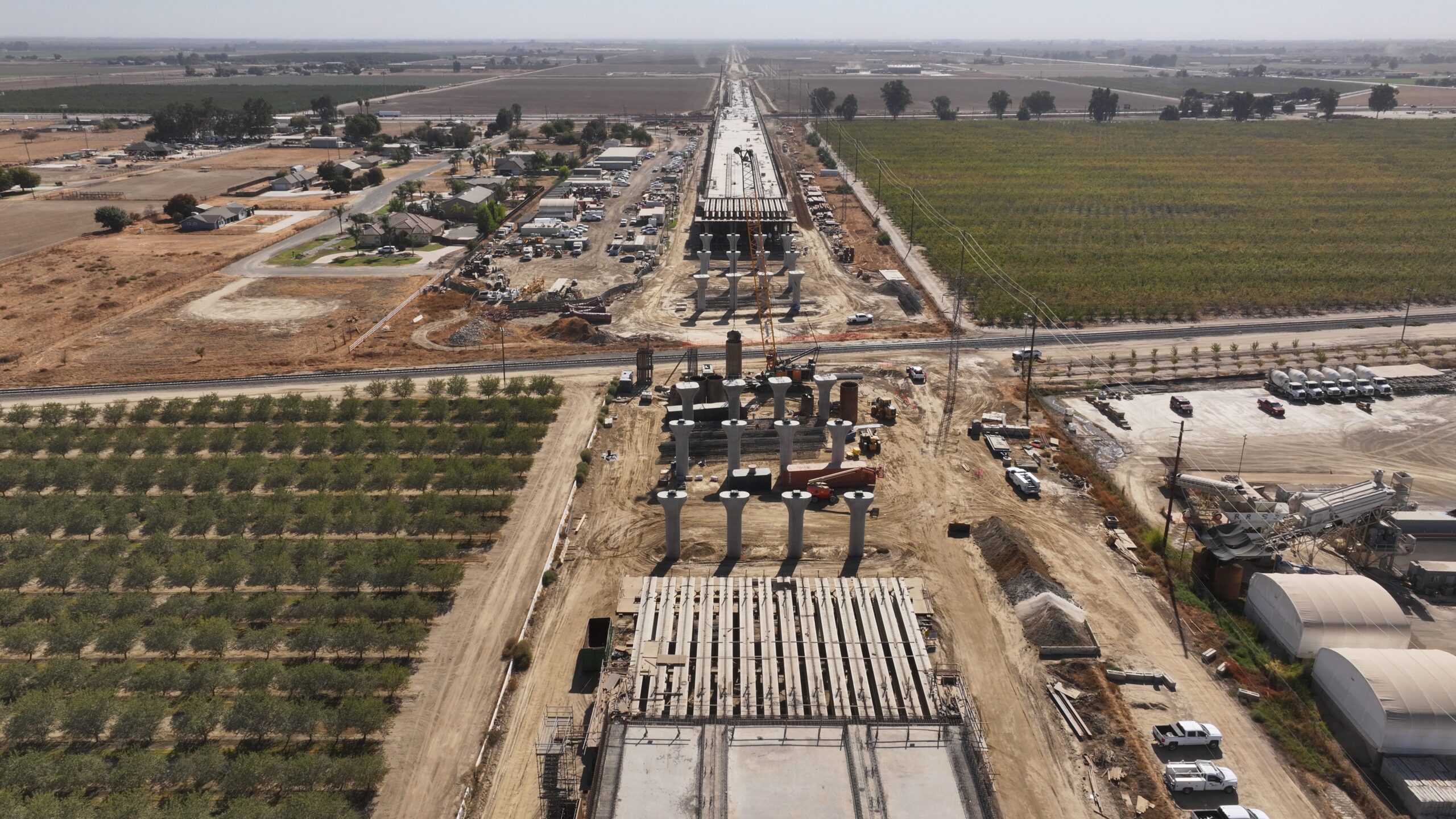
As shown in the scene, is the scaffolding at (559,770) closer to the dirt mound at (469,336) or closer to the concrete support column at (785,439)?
the concrete support column at (785,439)

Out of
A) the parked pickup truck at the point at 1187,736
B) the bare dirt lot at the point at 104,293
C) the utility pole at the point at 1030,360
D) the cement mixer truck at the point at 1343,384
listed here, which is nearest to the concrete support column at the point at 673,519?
the parked pickup truck at the point at 1187,736

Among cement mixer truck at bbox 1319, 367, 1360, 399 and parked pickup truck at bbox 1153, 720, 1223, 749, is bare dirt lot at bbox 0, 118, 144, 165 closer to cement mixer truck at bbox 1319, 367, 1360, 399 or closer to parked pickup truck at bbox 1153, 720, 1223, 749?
parked pickup truck at bbox 1153, 720, 1223, 749

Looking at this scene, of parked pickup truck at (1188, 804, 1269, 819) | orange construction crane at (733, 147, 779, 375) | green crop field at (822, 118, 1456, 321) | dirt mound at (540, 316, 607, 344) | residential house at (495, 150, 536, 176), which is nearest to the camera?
parked pickup truck at (1188, 804, 1269, 819)

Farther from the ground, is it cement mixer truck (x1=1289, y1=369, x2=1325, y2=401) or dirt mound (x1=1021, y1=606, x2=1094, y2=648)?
cement mixer truck (x1=1289, y1=369, x2=1325, y2=401)

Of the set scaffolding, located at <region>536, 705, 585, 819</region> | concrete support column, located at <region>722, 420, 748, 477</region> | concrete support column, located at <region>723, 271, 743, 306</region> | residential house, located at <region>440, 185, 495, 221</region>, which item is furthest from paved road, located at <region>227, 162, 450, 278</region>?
scaffolding, located at <region>536, 705, 585, 819</region>

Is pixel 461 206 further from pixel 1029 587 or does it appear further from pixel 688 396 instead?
pixel 1029 587

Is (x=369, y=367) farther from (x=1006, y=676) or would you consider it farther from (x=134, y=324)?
(x=1006, y=676)
